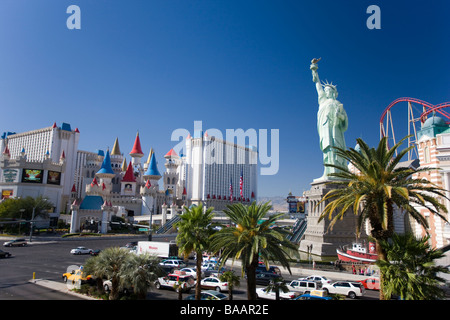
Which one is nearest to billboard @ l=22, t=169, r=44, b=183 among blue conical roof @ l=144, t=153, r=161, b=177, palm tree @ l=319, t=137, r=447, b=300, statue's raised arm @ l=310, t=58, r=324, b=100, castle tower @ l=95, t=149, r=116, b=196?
castle tower @ l=95, t=149, r=116, b=196

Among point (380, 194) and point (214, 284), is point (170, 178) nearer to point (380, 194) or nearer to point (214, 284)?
point (214, 284)

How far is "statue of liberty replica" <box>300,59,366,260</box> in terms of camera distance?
40250 millimetres

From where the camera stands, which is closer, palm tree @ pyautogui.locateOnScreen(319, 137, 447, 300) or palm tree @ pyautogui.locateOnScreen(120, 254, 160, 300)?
palm tree @ pyautogui.locateOnScreen(319, 137, 447, 300)

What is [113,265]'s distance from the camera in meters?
17.5

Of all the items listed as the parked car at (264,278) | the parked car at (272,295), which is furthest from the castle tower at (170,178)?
the parked car at (272,295)

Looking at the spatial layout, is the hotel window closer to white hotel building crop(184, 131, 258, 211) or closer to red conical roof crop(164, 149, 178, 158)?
red conical roof crop(164, 149, 178, 158)

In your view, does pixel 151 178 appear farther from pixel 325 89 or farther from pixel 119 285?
pixel 119 285

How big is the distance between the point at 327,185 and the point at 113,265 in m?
32.0

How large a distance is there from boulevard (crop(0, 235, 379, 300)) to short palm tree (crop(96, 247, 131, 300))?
2102 mm

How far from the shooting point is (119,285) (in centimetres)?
1723
